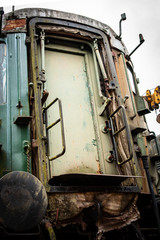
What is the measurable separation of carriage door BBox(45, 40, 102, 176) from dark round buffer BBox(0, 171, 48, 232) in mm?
1059

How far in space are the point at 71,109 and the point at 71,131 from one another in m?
0.41

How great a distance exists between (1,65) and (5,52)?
269 mm

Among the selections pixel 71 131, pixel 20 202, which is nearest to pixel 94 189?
pixel 71 131

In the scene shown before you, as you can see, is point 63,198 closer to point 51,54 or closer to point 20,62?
point 20,62

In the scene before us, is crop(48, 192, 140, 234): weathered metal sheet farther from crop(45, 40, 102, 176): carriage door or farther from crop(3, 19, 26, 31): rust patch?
crop(3, 19, 26, 31): rust patch

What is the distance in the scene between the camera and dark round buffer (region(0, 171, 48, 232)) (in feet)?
9.68

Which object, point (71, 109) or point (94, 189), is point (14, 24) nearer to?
point (71, 109)

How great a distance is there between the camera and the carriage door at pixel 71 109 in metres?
4.39

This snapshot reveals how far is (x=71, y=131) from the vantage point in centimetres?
461

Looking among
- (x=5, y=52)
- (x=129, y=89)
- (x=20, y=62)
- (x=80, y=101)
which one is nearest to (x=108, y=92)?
(x=80, y=101)

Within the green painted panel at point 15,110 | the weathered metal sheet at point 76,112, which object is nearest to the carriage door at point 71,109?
the weathered metal sheet at point 76,112

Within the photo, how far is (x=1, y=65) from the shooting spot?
477cm

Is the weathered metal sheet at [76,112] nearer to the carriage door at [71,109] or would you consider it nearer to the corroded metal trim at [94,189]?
the carriage door at [71,109]

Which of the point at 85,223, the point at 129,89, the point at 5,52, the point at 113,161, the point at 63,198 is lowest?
the point at 85,223
